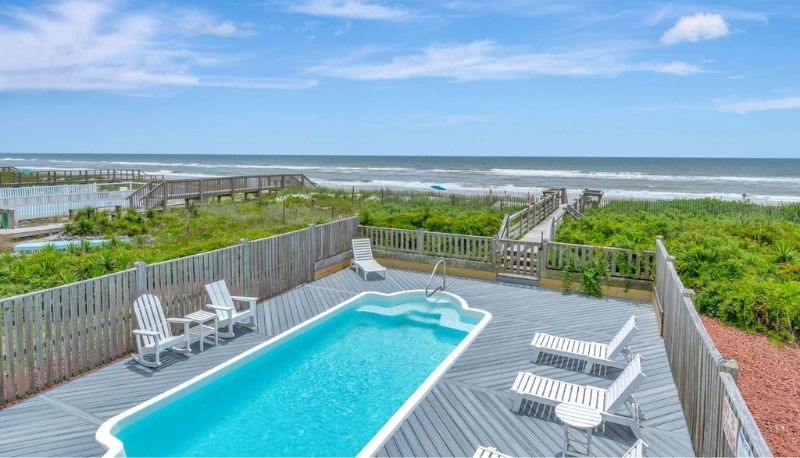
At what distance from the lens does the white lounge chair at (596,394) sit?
4.57 meters

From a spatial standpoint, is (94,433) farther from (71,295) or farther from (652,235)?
(652,235)

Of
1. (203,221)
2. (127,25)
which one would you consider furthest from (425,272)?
(127,25)

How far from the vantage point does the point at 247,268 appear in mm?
8547

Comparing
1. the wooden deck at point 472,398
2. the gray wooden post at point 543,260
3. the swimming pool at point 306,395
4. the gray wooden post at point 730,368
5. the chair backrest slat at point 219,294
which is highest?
the gray wooden post at point 730,368

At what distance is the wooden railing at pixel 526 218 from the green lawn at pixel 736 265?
135 centimetres

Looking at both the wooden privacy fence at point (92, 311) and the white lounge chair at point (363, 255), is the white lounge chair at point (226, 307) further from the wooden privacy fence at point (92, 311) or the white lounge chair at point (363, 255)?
the white lounge chair at point (363, 255)

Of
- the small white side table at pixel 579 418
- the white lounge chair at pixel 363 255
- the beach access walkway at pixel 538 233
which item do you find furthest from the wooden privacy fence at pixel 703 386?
the beach access walkway at pixel 538 233

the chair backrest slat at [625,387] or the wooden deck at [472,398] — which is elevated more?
the chair backrest slat at [625,387]

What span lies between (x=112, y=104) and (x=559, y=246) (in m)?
77.0

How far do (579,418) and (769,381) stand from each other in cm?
289

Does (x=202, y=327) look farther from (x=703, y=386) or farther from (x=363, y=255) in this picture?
(x=703, y=386)

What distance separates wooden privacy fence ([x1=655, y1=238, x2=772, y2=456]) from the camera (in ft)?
8.81

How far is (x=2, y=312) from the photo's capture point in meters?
5.02

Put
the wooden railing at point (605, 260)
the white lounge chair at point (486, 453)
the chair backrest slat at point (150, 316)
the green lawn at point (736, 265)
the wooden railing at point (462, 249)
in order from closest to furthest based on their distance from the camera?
the white lounge chair at point (486, 453) → the chair backrest slat at point (150, 316) → the green lawn at point (736, 265) → the wooden railing at point (605, 260) → the wooden railing at point (462, 249)
